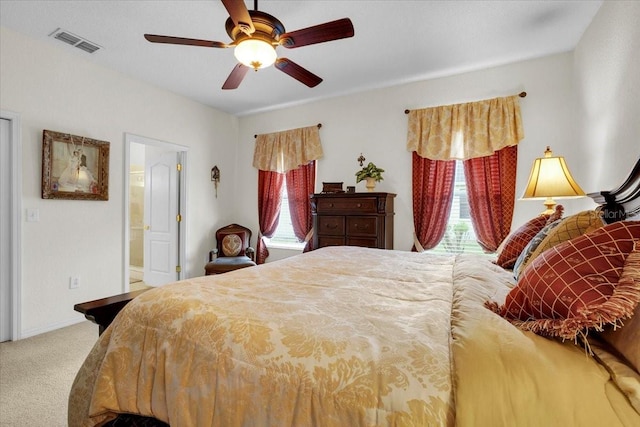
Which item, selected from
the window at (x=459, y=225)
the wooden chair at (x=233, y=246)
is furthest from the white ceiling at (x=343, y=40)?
the wooden chair at (x=233, y=246)

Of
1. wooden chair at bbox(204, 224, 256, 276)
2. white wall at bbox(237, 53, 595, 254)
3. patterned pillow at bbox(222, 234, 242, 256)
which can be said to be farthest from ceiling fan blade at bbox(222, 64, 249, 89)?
patterned pillow at bbox(222, 234, 242, 256)

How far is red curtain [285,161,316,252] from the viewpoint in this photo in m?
4.48

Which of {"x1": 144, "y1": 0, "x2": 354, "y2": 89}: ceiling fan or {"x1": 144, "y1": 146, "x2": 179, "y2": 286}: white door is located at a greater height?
{"x1": 144, "y1": 0, "x2": 354, "y2": 89}: ceiling fan

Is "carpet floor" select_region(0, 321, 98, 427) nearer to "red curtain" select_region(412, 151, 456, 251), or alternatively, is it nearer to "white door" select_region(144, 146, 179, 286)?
"white door" select_region(144, 146, 179, 286)

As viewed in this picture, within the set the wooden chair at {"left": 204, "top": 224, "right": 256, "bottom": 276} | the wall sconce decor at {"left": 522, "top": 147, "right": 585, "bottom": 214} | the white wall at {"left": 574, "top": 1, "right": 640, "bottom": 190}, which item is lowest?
the wooden chair at {"left": 204, "top": 224, "right": 256, "bottom": 276}

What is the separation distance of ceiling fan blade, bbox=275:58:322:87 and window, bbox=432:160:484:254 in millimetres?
2076

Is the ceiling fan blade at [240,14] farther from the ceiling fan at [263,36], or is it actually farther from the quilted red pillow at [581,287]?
the quilted red pillow at [581,287]

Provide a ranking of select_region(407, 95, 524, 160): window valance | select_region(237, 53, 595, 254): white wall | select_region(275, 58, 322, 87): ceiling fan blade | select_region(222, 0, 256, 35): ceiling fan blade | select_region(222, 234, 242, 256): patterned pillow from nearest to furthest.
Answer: select_region(222, 0, 256, 35): ceiling fan blade, select_region(275, 58, 322, 87): ceiling fan blade, select_region(237, 53, 595, 254): white wall, select_region(407, 95, 524, 160): window valance, select_region(222, 234, 242, 256): patterned pillow

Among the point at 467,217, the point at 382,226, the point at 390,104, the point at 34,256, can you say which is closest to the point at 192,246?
the point at 34,256

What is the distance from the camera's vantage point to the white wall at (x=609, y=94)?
195 cm

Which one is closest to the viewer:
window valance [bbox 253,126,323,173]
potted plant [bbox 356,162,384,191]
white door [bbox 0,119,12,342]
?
white door [bbox 0,119,12,342]

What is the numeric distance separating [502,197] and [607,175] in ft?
3.40

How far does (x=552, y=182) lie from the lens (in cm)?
234

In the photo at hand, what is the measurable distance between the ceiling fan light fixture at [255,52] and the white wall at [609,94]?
7.52ft
